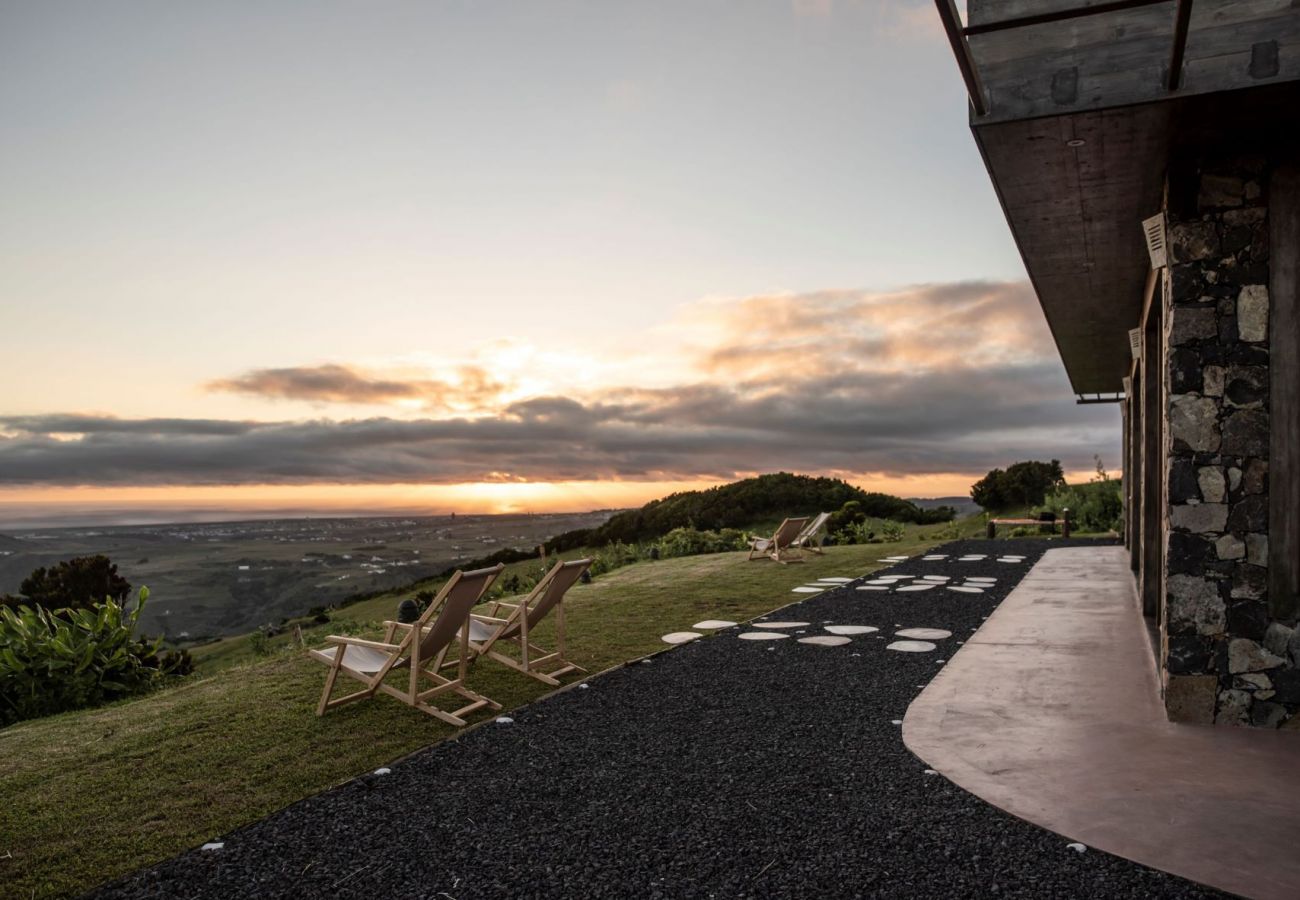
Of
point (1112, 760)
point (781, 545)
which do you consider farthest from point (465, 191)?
point (1112, 760)

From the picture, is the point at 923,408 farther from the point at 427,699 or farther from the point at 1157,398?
the point at 427,699

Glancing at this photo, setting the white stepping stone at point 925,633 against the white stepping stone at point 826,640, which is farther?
the white stepping stone at point 925,633

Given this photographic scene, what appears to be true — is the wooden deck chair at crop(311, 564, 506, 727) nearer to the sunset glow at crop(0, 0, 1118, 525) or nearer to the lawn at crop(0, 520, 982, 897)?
the lawn at crop(0, 520, 982, 897)

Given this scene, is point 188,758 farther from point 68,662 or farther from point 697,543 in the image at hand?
point 697,543

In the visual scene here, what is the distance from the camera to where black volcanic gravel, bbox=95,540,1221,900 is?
2.43 metres

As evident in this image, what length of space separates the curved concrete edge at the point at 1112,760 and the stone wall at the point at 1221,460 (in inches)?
10.3

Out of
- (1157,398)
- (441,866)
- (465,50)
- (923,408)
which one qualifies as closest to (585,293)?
(465,50)

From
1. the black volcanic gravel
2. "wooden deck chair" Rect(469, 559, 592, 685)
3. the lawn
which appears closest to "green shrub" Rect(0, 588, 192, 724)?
the lawn

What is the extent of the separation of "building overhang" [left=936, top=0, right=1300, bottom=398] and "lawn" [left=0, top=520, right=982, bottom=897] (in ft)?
13.9

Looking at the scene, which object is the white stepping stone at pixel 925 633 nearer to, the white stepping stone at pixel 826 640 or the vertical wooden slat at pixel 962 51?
the white stepping stone at pixel 826 640

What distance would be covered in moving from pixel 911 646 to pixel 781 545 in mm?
7061

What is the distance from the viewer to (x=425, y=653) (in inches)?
183

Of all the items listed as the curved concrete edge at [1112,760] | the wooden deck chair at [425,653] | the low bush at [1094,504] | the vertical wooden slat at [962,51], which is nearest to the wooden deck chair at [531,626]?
the wooden deck chair at [425,653]

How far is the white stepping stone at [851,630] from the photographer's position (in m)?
6.77
